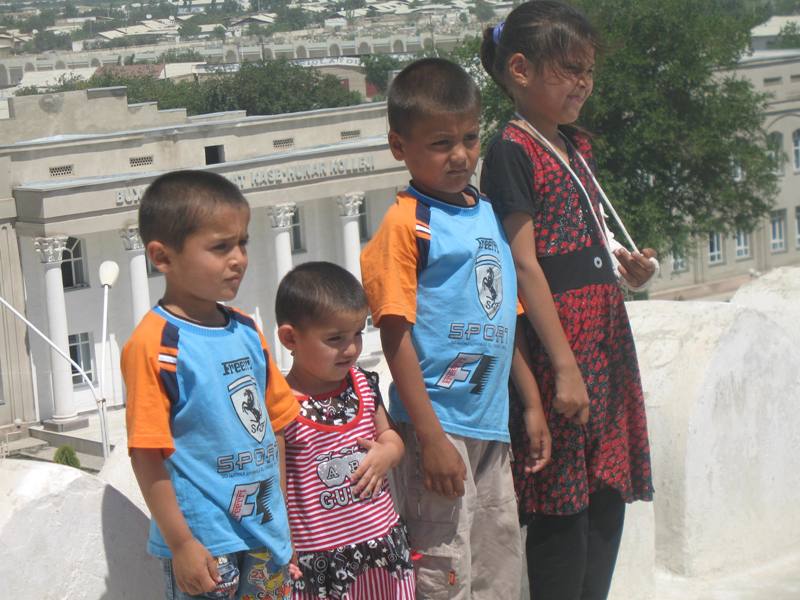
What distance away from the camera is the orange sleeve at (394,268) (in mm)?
3416

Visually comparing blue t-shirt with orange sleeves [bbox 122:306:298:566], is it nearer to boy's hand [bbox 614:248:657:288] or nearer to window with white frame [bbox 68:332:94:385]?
boy's hand [bbox 614:248:657:288]

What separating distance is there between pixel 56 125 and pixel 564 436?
34584 mm

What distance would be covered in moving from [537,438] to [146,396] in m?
1.14

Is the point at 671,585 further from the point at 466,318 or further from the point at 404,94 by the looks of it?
the point at 404,94

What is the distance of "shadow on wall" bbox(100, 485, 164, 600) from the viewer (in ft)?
11.6

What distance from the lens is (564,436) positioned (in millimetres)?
3781

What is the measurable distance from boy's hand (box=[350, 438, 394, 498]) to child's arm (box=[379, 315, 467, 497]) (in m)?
0.09

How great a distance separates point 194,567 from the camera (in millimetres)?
3049

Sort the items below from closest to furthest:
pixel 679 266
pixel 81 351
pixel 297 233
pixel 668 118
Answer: pixel 81 351 → pixel 668 118 → pixel 297 233 → pixel 679 266

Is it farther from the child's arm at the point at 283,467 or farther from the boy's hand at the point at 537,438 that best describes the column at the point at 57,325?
the child's arm at the point at 283,467

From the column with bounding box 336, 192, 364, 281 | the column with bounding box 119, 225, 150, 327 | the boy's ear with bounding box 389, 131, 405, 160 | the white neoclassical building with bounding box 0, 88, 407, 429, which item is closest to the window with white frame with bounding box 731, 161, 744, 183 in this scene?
→ the white neoclassical building with bounding box 0, 88, 407, 429

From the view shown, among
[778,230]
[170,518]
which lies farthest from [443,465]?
[778,230]

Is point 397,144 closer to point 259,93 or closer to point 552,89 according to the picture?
point 552,89

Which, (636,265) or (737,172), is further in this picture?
(737,172)
